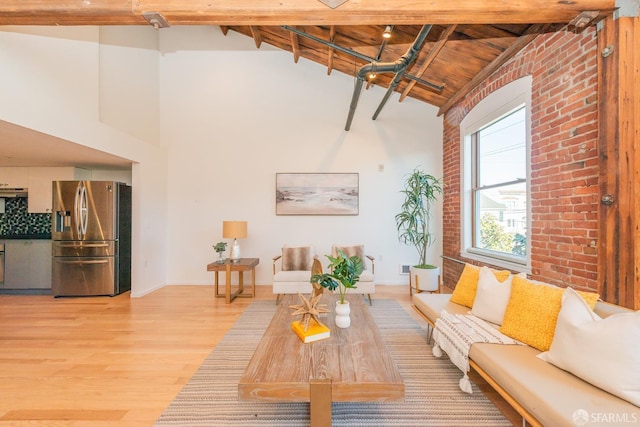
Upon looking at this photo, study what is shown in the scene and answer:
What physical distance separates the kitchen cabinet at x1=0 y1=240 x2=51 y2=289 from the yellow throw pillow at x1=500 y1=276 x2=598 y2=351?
20.3 ft

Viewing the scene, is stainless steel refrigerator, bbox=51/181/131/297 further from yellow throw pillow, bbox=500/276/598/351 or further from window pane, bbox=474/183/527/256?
window pane, bbox=474/183/527/256

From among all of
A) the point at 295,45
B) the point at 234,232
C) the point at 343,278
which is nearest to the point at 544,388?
the point at 343,278

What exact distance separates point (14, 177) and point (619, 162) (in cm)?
764

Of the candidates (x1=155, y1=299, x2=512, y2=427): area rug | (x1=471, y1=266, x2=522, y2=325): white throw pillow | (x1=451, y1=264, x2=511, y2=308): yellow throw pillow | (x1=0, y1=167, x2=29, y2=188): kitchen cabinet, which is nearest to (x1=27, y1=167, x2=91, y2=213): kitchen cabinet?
(x1=0, y1=167, x2=29, y2=188): kitchen cabinet

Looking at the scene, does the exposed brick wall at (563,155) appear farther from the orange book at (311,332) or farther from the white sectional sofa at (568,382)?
the orange book at (311,332)

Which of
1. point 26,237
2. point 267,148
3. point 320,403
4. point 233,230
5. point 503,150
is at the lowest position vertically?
point 320,403

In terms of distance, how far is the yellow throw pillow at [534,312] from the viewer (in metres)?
1.77

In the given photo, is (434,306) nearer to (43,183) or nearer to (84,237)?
(84,237)

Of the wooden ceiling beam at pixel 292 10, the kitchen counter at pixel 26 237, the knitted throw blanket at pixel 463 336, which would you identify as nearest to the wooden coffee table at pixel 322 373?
the knitted throw blanket at pixel 463 336

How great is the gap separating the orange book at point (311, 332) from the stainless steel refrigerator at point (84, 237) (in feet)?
12.5

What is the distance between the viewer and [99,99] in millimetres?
3641

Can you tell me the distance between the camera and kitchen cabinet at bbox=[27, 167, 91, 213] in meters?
4.51

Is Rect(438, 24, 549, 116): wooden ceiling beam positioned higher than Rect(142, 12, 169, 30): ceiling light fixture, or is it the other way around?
Rect(438, 24, 549, 116): wooden ceiling beam

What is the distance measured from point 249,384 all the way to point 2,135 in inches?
149
